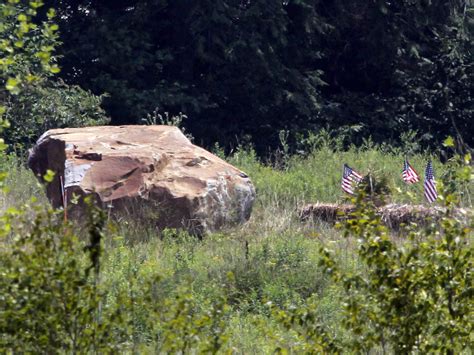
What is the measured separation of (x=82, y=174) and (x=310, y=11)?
1207 cm

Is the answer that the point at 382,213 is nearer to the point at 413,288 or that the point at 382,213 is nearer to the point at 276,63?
the point at 413,288

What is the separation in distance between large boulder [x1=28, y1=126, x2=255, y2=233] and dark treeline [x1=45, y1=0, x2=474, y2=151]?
8.88 metres

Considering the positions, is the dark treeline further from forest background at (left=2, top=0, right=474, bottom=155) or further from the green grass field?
the green grass field

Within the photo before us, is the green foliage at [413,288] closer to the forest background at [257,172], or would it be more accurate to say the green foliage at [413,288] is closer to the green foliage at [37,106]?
the forest background at [257,172]

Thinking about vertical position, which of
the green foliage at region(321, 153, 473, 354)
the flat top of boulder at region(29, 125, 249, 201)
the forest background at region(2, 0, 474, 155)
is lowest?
Result: the forest background at region(2, 0, 474, 155)

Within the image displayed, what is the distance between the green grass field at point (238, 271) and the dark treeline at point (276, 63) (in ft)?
25.8

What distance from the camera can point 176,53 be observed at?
2381 cm

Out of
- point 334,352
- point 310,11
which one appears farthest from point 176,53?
point 334,352

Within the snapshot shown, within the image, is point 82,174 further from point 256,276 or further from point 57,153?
point 256,276

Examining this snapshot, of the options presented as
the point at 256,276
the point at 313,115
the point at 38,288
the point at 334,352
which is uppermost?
the point at 38,288

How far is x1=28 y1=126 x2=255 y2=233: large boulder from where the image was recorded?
1180 centimetres

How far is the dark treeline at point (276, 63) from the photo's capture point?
2250 cm

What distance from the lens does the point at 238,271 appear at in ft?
32.3

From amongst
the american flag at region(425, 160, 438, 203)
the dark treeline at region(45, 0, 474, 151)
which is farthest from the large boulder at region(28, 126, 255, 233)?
the dark treeline at region(45, 0, 474, 151)
